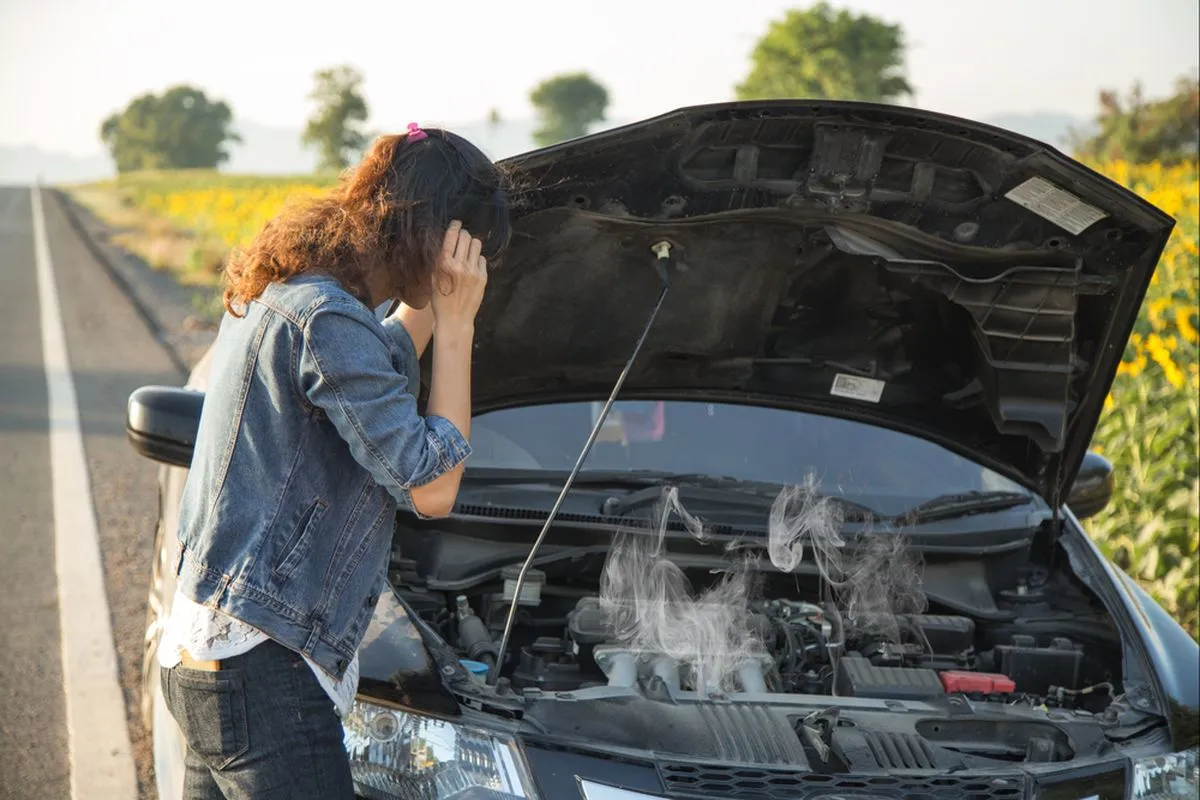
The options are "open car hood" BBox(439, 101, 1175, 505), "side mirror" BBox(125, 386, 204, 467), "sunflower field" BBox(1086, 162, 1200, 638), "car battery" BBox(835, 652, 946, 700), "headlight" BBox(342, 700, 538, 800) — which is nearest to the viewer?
"headlight" BBox(342, 700, 538, 800)

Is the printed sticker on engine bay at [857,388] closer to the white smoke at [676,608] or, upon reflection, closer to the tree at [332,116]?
the white smoke at [676,608]

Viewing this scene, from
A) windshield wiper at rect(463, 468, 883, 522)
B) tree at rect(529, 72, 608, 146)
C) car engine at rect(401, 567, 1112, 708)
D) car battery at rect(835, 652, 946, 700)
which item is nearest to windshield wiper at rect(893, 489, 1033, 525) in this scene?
windshield wiper at rect(463, 468, 883, 522)

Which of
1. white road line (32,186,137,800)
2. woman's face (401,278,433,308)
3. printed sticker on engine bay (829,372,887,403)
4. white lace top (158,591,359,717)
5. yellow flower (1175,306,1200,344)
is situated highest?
woman's face (401,278,433,308)

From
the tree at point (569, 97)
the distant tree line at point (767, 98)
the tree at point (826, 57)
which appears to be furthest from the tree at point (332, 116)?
the tree at point (569, 97)

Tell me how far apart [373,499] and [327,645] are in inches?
10.2

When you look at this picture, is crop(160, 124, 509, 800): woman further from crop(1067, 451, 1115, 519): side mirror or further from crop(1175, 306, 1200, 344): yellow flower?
crop(1175, 306, 1200, 344): yellow flower

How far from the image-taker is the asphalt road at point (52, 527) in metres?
3.99

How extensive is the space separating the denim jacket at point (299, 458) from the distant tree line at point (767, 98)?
0.58 meters

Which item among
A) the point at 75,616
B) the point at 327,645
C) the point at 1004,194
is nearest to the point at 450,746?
the point at 327,645

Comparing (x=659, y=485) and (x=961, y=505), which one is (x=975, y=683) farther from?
(x=659, y=485)

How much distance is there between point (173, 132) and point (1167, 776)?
397 feet

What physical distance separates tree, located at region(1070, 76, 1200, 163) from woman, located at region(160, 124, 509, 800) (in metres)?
19.0

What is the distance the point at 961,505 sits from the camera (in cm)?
341

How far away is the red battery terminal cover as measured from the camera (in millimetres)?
2906
